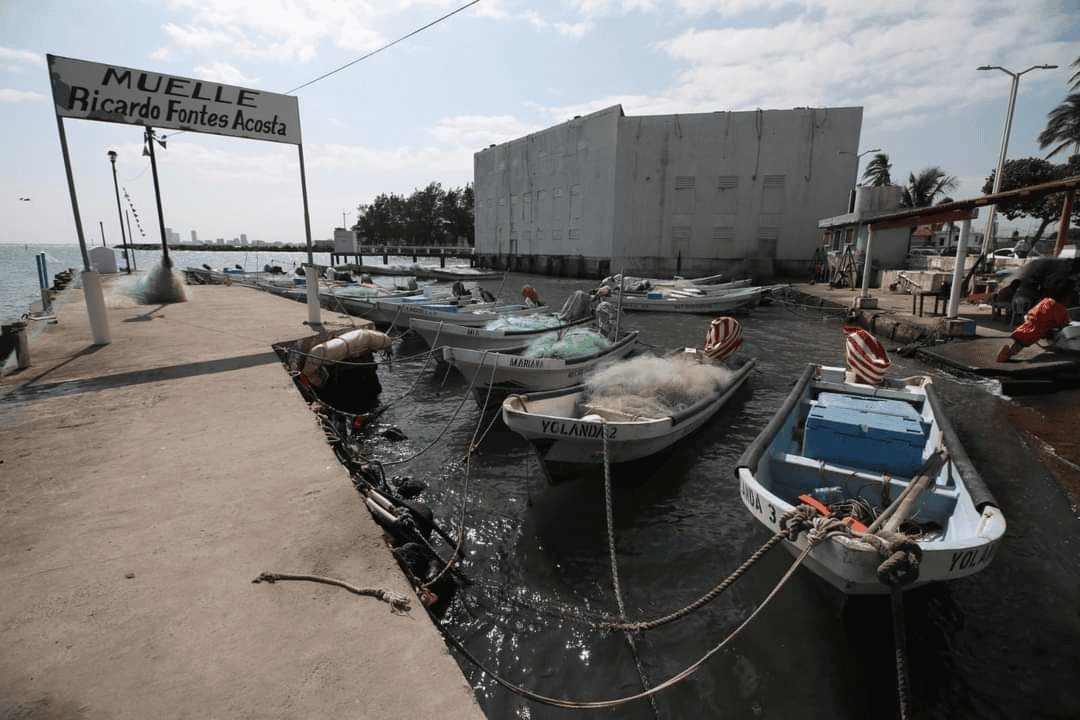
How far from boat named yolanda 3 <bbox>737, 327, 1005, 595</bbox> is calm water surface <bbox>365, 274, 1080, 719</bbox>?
2.25ft

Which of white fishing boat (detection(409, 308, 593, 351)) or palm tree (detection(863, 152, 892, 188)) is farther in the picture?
palm tree (detection(863, 152, 892, 188))

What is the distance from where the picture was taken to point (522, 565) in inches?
214

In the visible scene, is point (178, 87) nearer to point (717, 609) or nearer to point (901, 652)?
point (717, 609)

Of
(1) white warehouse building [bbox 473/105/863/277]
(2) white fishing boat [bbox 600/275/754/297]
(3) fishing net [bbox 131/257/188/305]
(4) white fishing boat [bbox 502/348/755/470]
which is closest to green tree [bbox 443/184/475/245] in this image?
(1) white warehouse building [bbox 473/105/863/277]

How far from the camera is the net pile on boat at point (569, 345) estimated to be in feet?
36.0

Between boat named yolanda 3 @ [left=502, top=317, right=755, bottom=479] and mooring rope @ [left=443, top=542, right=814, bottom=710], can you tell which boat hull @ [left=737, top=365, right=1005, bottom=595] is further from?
boat named yolanda 3 @ [left=502, top=317, right=755, bottom=479]

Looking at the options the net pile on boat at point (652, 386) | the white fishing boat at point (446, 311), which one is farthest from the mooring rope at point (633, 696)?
the white fishing boat at point (446, 311)

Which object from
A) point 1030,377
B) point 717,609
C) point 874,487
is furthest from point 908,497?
point 1030,377

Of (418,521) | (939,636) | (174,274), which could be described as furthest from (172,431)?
(174,274)

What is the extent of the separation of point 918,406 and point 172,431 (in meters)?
9.98

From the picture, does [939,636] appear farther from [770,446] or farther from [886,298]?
[886,298]

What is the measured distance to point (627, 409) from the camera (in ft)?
24.3

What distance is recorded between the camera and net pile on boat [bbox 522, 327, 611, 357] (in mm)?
10977

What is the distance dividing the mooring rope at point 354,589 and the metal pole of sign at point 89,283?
338 inches
